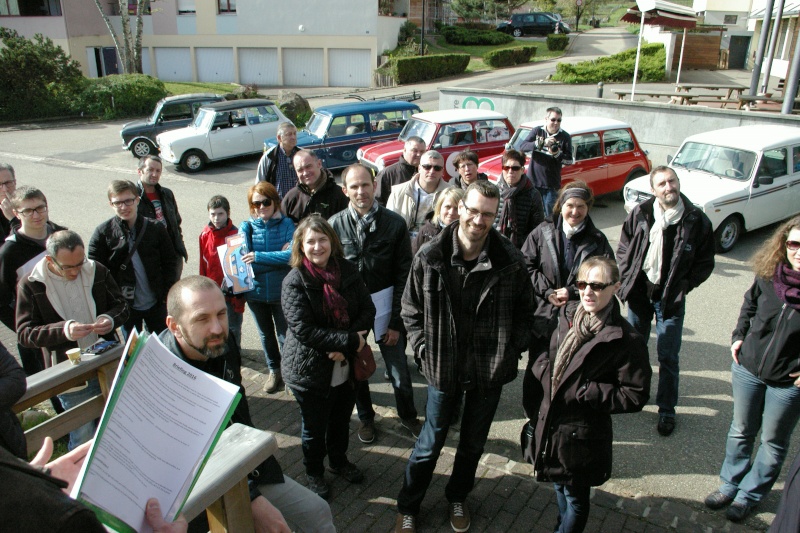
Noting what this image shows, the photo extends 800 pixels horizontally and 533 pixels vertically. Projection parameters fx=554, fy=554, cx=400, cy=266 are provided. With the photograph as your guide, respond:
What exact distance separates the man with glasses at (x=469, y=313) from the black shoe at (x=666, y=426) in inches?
76.9

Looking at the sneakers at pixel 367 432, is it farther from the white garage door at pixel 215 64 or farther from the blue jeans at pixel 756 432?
the white garage door at pixel 215 64

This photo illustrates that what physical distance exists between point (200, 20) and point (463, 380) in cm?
3642

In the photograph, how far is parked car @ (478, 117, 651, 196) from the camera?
10875 mm

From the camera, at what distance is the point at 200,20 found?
3372 cm

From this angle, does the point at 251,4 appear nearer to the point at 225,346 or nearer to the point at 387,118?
the point at 387,118

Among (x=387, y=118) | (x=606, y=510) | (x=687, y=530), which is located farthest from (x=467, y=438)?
(x=387, y=118)

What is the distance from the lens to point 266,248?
4887 millimetres

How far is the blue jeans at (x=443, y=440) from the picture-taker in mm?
3408

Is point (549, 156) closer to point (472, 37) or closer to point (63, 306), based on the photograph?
point (63, 306)

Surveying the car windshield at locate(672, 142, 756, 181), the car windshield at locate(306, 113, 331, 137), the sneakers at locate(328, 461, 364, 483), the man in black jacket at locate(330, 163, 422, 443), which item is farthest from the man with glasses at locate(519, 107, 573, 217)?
the car windshield at locate(306, 113, 331, 137)

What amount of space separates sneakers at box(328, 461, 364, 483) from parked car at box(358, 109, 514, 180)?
798cm

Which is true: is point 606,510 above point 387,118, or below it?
below

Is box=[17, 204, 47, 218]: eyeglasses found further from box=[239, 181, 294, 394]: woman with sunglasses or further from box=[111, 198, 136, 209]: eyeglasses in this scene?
box=[239, 181, 294, 394]: woman with sunglasses

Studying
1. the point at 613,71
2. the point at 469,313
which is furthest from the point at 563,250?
the point at 613,71
